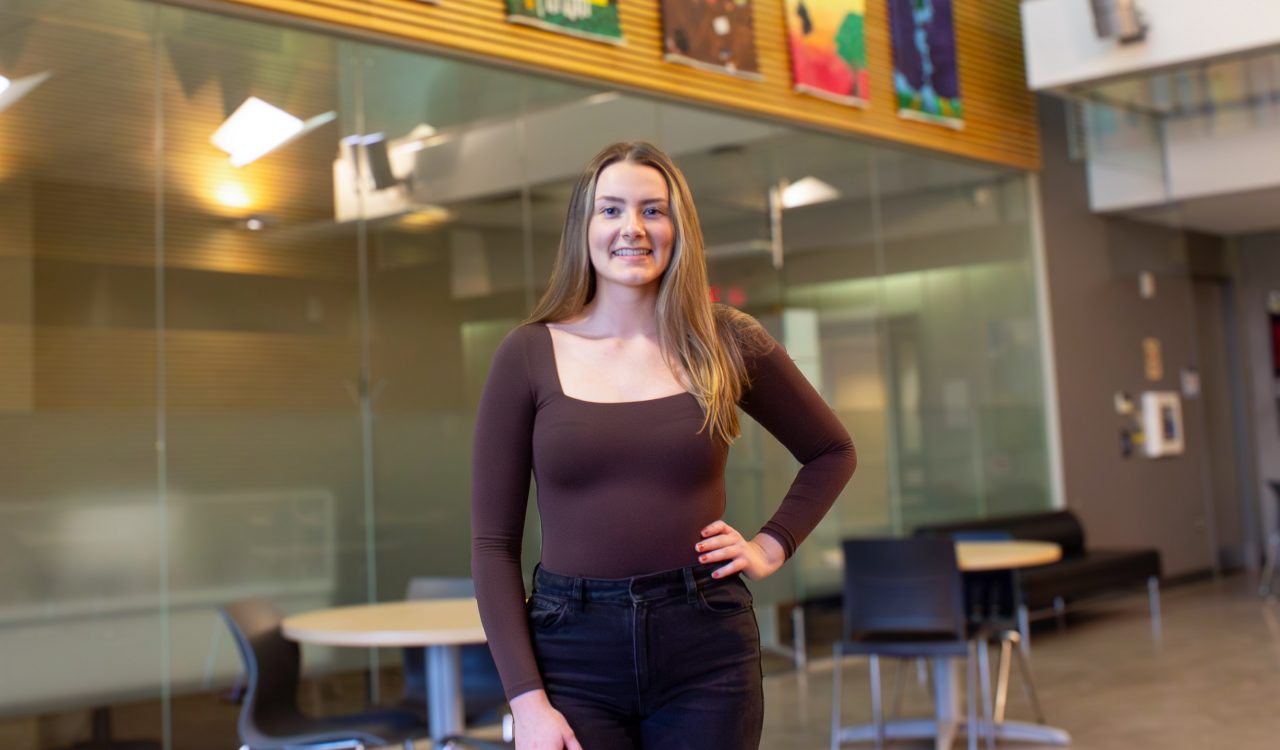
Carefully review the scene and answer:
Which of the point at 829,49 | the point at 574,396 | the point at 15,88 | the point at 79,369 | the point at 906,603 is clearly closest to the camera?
the point at 574,396

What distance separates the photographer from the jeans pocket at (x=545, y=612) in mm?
1872

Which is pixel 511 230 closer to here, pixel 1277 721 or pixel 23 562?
pixel 23 562

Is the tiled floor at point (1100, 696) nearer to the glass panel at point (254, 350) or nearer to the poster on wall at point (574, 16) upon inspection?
the glass panel at point (254, 350)

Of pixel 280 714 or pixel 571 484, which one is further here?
pixel 280 714

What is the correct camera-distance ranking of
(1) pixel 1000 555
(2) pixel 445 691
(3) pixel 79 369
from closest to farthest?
(2) pixel 445 691
(3) pixel 79 369
(1) pixel 1000 555

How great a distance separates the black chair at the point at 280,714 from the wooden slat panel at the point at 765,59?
286cm

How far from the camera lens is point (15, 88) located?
5145 millimetres

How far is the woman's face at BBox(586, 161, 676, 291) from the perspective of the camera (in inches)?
77.5

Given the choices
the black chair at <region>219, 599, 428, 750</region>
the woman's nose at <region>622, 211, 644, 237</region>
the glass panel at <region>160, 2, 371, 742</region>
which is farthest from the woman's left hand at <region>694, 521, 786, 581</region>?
the glass panel at <region>160, 2, 371, 742</region>

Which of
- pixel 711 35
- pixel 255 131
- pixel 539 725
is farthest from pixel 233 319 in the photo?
pixel 539 725

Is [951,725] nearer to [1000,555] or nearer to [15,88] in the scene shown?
[1000,555]

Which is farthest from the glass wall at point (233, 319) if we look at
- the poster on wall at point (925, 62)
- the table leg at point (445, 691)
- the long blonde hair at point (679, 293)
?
the long blonde hair at point (679, 293)

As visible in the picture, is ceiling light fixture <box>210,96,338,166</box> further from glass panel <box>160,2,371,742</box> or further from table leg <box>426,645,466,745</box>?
table leg <box>426,645,466,745</box>

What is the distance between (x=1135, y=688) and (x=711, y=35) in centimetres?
461
